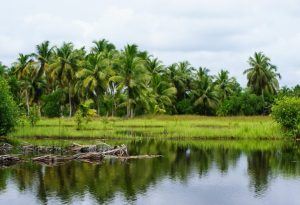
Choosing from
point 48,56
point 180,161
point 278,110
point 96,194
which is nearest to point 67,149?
point 180,161

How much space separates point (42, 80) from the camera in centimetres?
6456

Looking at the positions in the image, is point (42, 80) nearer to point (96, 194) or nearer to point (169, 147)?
point (169, 147)

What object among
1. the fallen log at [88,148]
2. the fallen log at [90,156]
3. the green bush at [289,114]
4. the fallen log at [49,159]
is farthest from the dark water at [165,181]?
the green bush at [289,114]

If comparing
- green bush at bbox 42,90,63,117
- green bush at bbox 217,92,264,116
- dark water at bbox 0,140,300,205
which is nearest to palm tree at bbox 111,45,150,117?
green bush at bbox 42,90,63,117

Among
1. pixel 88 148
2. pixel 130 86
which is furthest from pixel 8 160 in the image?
pixel 130 86

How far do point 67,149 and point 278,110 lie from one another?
59.8 ft

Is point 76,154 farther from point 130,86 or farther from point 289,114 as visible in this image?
point 130,86

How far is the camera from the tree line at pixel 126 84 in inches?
2179

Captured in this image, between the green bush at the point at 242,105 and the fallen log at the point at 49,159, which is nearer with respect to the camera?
the fallen log at the point at 49,159

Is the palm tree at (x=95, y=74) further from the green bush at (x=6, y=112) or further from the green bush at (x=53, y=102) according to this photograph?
the green bush at (x=6, y=112)

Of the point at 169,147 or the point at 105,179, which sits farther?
the point at 169,147

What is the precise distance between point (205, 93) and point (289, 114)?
28.0 metres

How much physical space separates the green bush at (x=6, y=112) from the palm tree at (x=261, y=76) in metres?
36.7

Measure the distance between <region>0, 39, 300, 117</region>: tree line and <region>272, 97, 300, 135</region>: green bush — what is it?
18996 mm
